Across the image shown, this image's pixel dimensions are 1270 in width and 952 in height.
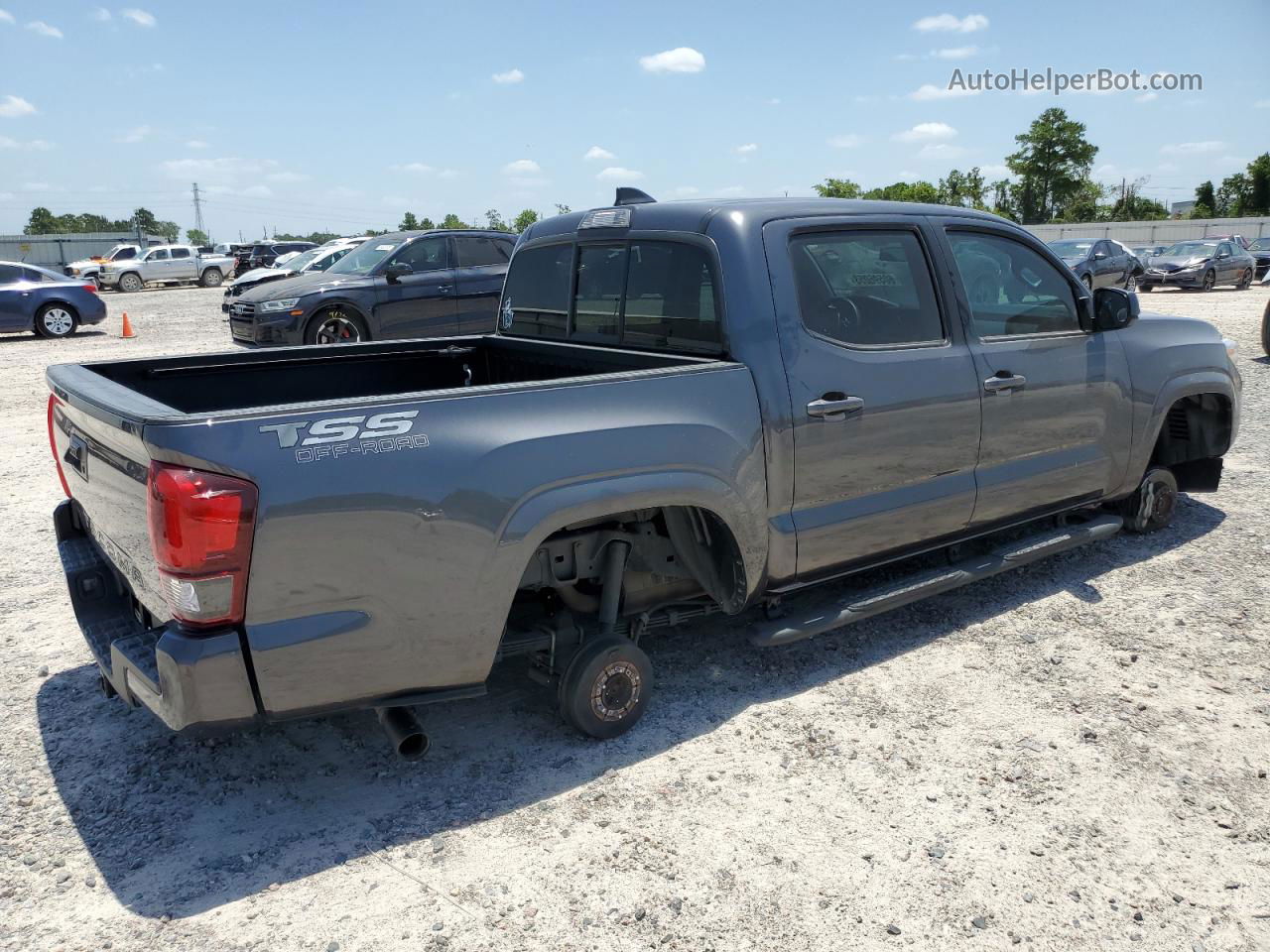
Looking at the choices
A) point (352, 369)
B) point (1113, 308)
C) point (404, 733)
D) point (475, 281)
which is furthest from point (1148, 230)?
point (404, 733)

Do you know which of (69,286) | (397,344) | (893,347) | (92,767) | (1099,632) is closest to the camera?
(92,767)

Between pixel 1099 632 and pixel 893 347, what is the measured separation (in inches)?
66.6

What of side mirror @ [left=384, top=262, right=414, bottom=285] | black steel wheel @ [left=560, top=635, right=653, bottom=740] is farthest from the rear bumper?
side mirror @ [left=384, top=262, right=414, bottom=285]

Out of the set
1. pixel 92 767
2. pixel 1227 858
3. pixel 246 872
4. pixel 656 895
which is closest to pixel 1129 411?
pixel 1227 858

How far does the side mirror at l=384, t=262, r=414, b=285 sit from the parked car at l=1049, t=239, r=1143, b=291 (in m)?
14.2

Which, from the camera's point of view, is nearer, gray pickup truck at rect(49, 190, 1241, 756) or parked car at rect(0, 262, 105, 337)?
gray pickup truck at rect(49, 190, 1241, 756)

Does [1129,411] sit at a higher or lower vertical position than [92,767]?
higher

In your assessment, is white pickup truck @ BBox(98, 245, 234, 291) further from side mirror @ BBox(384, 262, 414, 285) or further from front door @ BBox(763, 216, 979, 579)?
front door @ BBox(763, 216, 979, 579)

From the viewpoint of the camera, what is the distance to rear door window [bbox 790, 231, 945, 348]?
150 inches

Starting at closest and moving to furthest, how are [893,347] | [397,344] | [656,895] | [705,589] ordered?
[656,895] < [705,589] < [893,347] < [397,344]

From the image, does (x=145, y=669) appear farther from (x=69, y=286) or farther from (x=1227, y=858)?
(x=69, y=286)

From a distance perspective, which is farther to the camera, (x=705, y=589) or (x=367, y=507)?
(x=705, y=589)

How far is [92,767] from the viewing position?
3.31m

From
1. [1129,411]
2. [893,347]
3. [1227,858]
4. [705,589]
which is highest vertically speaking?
[893,347]
